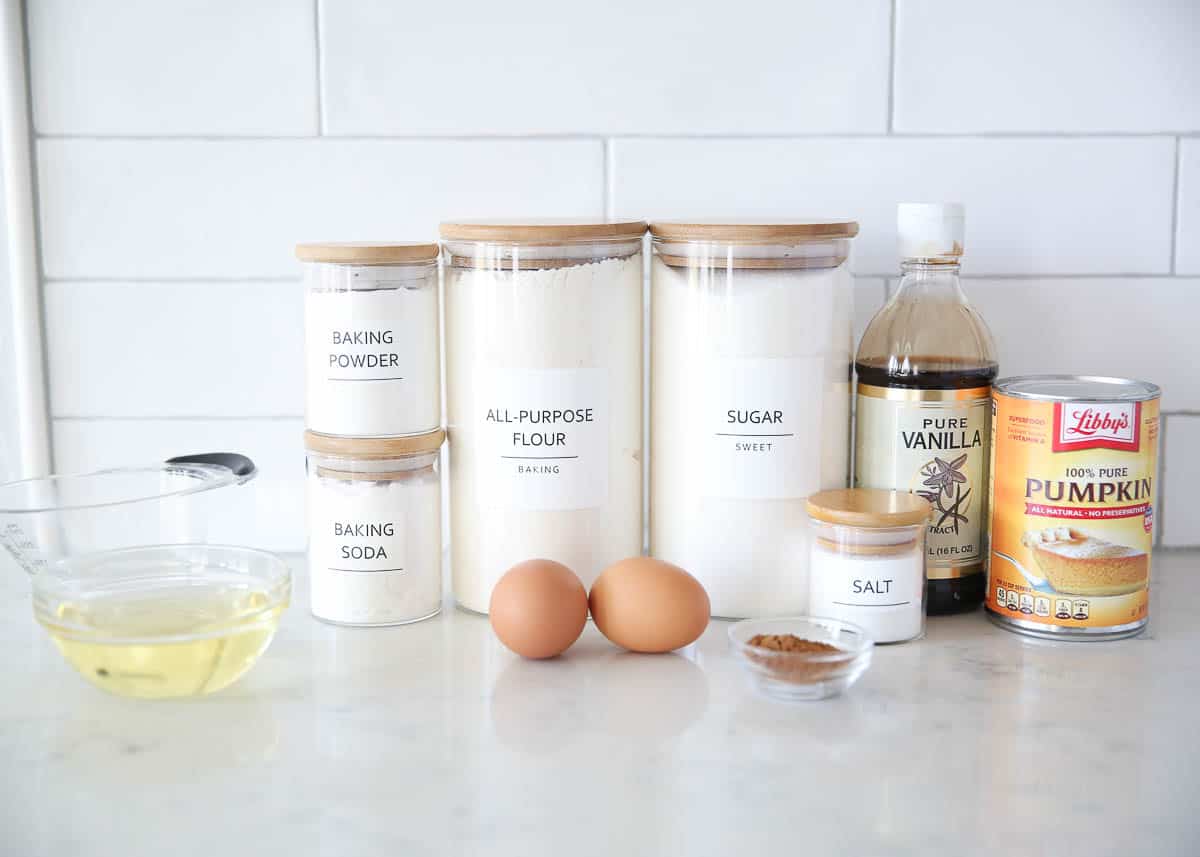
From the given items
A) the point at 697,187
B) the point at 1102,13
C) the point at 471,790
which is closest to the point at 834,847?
the point at 471,790

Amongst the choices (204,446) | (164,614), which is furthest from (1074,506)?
(204,446)

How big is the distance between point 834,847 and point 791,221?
46 cm

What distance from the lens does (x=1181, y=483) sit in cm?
108

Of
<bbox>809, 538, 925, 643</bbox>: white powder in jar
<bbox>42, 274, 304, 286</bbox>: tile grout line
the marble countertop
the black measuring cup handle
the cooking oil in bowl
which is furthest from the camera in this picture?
<bbox>42, 274, 304, 286</bbox>: tile grout line

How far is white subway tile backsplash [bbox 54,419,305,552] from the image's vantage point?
3.52 ft

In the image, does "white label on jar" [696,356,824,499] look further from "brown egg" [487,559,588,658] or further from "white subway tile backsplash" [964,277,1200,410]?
"white subway tile backsplash" [964,277,1200,410]

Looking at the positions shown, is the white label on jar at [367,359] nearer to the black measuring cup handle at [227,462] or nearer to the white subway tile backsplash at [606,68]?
the black measuring cup handle at [227,462]

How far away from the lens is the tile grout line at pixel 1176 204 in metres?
1.02

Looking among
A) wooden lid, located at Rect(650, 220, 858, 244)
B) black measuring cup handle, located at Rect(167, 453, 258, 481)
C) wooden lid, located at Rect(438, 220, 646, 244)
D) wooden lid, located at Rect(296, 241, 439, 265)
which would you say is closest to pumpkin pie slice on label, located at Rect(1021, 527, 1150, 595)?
wooden lid, located at Rect(650, 220, 858, 244)

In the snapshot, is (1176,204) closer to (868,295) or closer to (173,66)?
(868,295)

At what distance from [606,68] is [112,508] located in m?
0.54

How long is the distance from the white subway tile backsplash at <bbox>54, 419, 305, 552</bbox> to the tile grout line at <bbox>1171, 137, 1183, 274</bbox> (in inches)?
31.5

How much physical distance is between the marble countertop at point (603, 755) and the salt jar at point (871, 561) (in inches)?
1.1

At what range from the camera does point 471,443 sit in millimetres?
877
